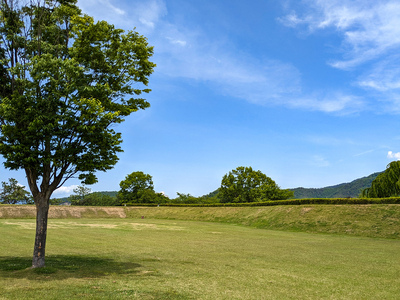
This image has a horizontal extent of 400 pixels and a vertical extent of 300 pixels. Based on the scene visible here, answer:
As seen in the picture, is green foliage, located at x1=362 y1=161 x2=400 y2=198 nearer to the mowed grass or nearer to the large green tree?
the mowed grass

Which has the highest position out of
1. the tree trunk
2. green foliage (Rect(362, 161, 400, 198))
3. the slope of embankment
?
green foliage (Rect(362, 161, 400, 198))

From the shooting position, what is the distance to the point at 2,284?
391 inches

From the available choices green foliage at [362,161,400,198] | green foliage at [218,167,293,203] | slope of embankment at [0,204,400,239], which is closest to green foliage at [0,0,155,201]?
slope of embankment at [0,204,400,239]

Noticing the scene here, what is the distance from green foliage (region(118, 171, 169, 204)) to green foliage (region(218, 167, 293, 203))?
93.4 ft

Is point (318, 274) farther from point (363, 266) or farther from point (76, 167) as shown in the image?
point (76, 167)

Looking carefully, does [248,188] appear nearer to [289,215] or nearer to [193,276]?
[289,215]

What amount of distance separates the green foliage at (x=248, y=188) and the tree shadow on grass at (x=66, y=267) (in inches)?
3207

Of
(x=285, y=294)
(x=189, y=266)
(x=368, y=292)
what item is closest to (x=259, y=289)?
(x=285, y=294)

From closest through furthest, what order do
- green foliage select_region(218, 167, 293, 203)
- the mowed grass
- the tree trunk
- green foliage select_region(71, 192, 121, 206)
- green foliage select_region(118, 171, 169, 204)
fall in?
the mowed grass → the tree trunk → green foliage select_region(218, 167, 293, 203) → green foliage select_region(118, 171, 169, 204) → green foliage select_region(71, 192, 121, 206)

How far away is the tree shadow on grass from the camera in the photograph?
11.6 m

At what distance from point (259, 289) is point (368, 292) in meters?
3.91

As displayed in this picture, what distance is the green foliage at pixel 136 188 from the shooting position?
109 metres

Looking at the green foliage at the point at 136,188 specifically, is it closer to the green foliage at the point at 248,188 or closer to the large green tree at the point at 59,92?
the green foliage at the point at 248,188

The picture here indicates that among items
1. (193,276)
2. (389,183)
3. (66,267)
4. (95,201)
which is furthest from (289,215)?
(95,201)
